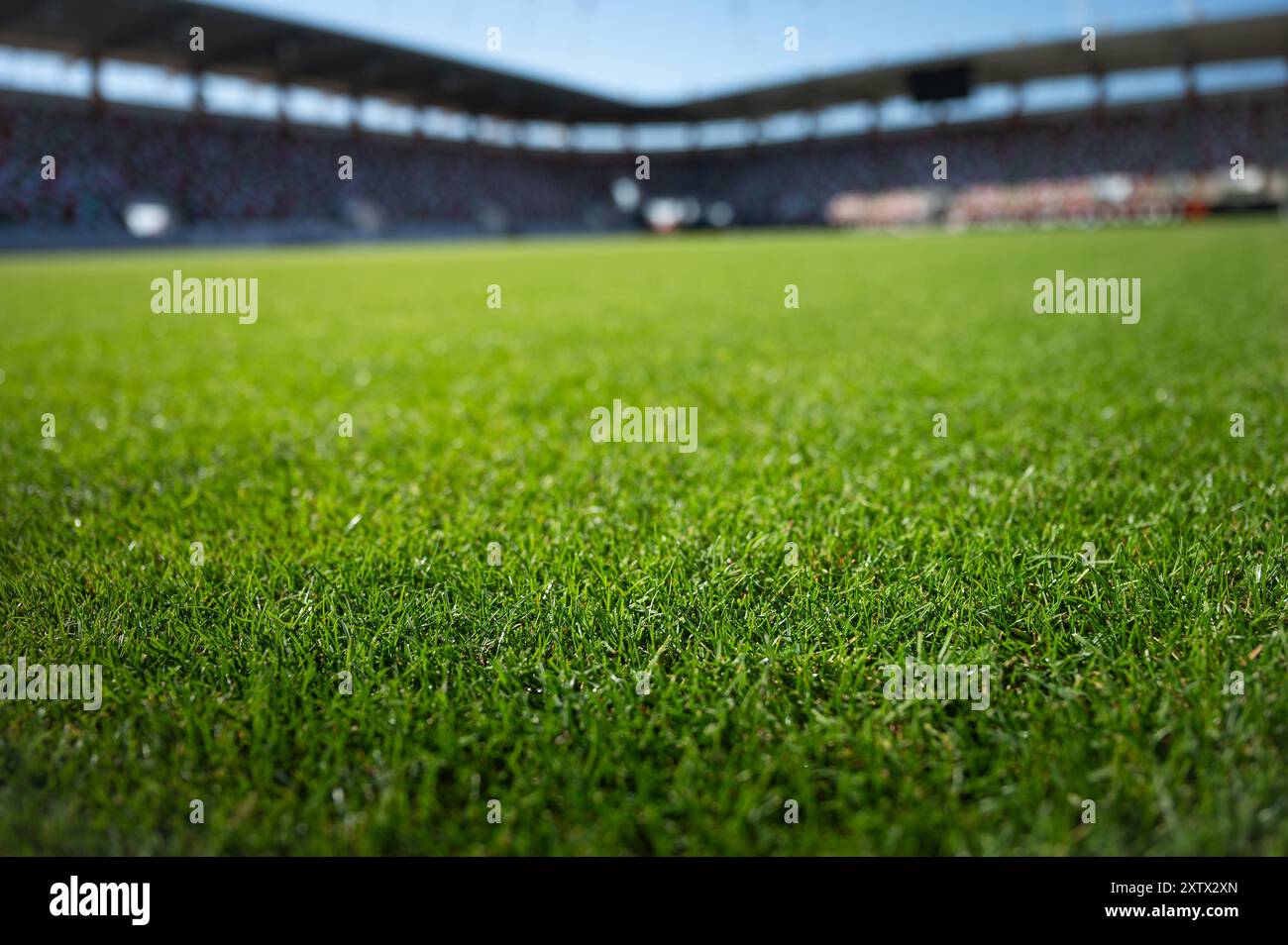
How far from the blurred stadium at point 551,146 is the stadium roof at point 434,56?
0.43 ft

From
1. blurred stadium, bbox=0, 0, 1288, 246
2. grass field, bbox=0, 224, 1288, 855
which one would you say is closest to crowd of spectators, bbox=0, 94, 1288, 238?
blurred stadium, bbox=0, 0, 1288, 246

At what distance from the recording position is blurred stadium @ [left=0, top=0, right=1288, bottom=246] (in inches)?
1277

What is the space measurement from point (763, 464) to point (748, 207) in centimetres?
5511

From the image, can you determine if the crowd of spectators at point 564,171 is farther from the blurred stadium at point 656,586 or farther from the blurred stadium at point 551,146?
the blurred stadium at point 656,586

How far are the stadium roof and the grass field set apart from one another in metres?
36.0

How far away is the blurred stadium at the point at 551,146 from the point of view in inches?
1277

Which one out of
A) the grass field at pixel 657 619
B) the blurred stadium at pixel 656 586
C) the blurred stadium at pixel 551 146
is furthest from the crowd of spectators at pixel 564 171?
the grass field at pixel 657 619

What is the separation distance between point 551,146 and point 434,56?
17173 millimetres

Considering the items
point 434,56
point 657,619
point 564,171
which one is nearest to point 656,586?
point 657,619

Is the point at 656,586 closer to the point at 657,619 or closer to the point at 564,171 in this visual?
the point at 657,619

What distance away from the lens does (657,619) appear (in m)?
1.62

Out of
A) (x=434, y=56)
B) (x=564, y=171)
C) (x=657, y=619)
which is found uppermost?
(x=564, y=171)
